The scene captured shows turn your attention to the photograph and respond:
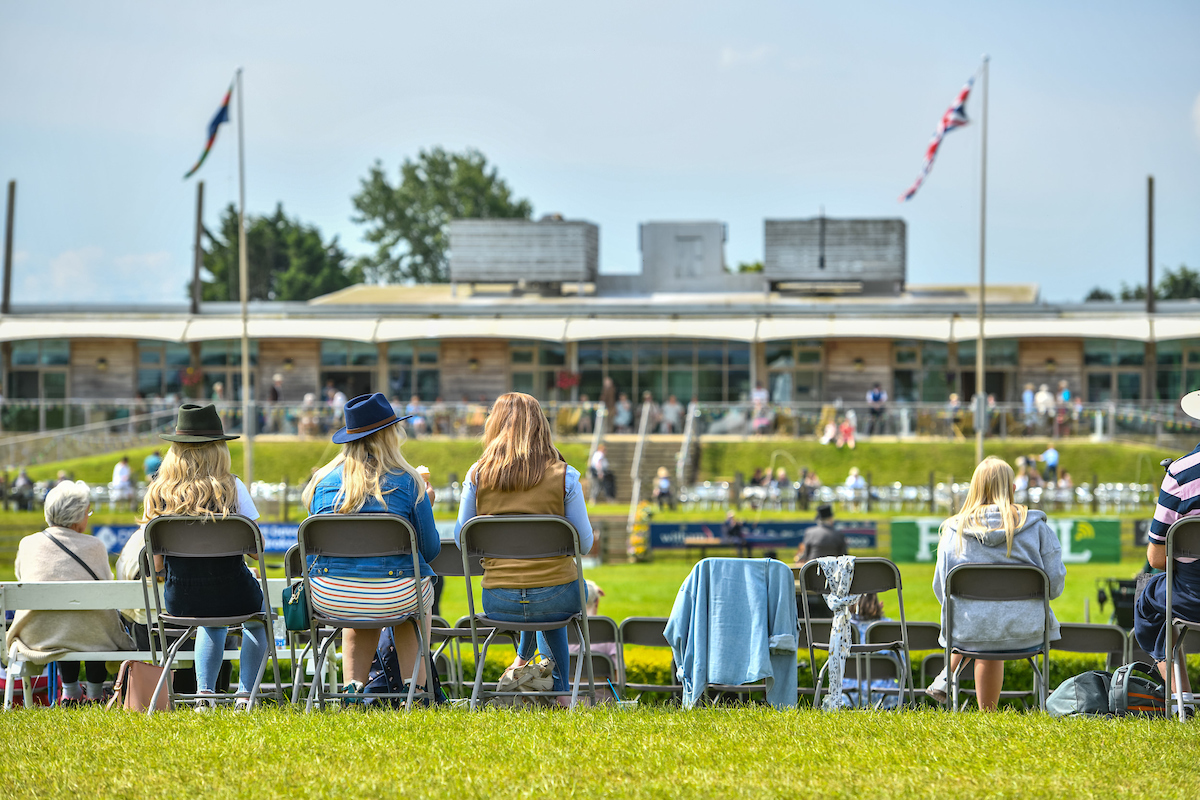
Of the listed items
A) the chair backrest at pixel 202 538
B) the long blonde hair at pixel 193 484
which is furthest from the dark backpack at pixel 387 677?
the long blonde hair at pixel 193 484


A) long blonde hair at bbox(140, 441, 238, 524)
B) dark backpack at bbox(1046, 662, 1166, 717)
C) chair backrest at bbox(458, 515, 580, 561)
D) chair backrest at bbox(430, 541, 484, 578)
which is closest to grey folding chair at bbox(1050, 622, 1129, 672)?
dark backpack at bbox(1046, 662, 1166, 717)

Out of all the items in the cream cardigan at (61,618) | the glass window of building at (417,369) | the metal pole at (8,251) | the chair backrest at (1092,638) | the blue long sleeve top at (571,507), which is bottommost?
the chair backrest at (1092,638)

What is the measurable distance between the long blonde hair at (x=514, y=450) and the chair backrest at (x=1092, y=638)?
2.93 metres

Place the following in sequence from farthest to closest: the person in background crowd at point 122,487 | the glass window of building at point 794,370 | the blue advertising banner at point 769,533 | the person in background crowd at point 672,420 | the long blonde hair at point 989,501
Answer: the glass window of building at point 794,370, the person in background crowd at point 672,420, the person in background crowd at point 122,487, the blue advertising banner at point 769,533, the long blonde hair at point 989,501

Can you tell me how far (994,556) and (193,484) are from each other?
11.2ft

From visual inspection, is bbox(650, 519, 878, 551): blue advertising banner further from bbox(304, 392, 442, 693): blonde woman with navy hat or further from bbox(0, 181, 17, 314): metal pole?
bbox(0, 181, 17, 314): metal pole

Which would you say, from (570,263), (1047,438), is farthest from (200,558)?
(570,263)

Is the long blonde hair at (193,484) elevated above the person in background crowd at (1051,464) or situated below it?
above

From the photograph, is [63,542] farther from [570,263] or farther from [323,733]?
[570,263]

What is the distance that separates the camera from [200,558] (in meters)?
4.91

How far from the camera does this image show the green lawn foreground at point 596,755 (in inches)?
134

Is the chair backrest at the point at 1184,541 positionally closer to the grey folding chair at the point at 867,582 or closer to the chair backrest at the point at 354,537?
the grey folding chair at the point at 867,582

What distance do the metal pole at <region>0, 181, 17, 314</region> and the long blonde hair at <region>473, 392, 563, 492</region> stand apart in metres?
38.9

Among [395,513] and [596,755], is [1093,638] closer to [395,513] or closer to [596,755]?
[596,755]
